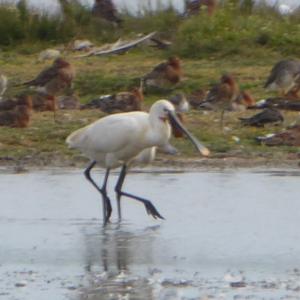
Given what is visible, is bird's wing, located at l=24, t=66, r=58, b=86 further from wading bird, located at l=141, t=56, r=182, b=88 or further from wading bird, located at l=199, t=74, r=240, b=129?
wading bird, located at l=199, t=74, r=240, b=129

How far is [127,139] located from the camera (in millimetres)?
11945

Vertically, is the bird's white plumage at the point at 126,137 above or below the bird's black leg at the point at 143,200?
above

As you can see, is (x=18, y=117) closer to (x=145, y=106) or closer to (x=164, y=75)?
(x=145, y=106)

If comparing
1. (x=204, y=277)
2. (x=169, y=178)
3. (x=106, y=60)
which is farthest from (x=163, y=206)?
(x=106, y=60)

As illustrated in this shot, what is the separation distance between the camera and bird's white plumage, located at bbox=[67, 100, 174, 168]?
1183cm

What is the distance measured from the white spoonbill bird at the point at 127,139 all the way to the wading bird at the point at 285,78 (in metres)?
5.52

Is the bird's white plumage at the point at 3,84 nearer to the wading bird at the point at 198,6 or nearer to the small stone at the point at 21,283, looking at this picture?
the wading bird at the point at 198,6

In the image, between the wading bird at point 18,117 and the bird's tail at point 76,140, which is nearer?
the bird's tail at point 76,140

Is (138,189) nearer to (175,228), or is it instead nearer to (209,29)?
(175,228)

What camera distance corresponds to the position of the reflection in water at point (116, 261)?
8477 millimetres

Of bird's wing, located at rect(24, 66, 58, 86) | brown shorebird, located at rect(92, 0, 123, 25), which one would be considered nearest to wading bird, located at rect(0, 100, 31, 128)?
bird's wing, located at rect(24, 66, 58, 86)

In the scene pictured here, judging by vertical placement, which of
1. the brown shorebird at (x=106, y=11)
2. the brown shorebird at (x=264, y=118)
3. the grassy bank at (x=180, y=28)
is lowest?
the brown shorebird at (x=264, y=118)

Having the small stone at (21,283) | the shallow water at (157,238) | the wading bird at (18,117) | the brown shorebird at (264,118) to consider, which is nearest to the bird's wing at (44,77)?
the wading bird at (18,117)

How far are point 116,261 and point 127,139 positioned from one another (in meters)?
2.48
